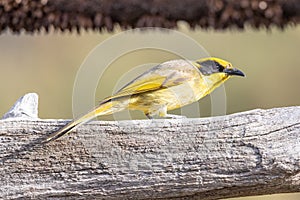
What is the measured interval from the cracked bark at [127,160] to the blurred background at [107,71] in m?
1.54

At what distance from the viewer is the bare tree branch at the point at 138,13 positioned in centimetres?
198

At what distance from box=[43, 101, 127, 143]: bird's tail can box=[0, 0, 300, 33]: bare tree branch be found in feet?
2.02

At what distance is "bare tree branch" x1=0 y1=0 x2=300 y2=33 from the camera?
A: 1.98 metres

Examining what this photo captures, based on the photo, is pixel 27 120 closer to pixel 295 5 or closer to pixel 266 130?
pixel 266 130

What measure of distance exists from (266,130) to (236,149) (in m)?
0.05

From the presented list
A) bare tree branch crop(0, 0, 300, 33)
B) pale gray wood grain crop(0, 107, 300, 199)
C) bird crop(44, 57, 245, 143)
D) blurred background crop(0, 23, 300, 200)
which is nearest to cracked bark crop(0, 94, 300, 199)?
pale gray wood grain crop(0, 107, 300, 199)

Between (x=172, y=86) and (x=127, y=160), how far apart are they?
0.21m

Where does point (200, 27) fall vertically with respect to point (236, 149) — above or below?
above

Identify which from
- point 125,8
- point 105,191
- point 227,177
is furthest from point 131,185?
point 125,8

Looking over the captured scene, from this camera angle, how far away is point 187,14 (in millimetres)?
2010

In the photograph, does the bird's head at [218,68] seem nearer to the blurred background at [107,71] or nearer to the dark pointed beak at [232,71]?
the dark pointed beak at [232,71]

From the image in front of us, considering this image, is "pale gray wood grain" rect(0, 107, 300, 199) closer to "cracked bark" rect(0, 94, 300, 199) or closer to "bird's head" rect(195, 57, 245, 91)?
"cracked bark" rect(0, 94, 300, 199)

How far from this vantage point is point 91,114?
1.29 meters

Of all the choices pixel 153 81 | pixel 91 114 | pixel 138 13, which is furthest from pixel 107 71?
pixel 91 114
